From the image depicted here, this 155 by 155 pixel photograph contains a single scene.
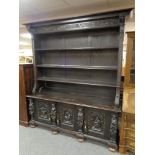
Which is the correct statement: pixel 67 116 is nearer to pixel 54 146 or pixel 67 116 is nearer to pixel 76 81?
pixel 54 146

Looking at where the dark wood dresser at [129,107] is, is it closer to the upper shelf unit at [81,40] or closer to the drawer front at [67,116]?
the upper shelf unit at [81,40]

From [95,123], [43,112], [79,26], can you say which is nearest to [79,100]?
[95,123]

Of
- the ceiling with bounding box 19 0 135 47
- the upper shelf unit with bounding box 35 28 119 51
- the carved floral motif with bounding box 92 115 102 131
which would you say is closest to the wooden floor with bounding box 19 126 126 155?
the carved floral motif with bounding box 92 115 102 131

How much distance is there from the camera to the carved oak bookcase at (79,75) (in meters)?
2.49

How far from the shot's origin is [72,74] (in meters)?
3.21

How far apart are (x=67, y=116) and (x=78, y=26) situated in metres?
1.70

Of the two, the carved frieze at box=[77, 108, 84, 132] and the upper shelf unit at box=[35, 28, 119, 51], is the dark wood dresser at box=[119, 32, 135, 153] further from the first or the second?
the carved frieze at box=[77, 108, 84, 132]

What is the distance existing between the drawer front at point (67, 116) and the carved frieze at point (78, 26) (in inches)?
57.9

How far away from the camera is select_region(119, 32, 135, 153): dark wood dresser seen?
217 centimetres

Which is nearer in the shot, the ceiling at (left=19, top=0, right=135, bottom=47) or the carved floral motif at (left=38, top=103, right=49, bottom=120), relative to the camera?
the ceiling at (left=19, top=0, right=135, bottom=47)

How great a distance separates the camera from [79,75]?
10.3 ft

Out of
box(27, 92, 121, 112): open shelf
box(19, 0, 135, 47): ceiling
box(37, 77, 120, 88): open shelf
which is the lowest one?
box(27, 92, 121, 112): open shelf

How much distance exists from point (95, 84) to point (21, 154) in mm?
1704
